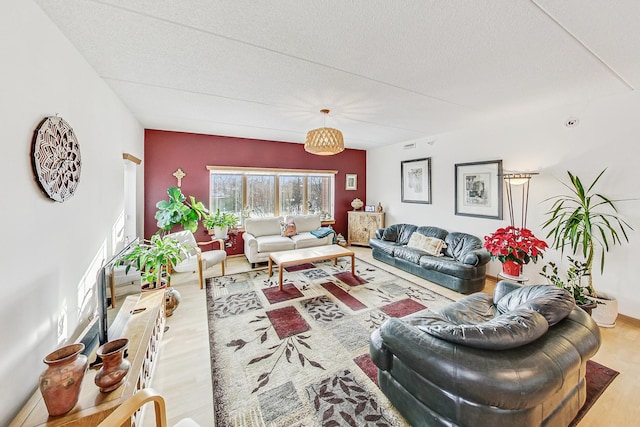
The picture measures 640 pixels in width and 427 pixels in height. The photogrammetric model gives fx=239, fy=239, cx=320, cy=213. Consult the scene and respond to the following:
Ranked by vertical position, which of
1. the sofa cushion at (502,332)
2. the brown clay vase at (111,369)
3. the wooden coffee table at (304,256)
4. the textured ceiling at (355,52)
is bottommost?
the brown clay vase at (111,369)

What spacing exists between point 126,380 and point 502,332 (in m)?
2.02

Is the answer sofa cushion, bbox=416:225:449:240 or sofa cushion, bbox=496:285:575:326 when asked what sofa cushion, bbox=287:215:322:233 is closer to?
sofa cushion, bbox=416:225:449:240

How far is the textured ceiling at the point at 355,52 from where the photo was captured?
148 centimetres

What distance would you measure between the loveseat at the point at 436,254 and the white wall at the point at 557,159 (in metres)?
0.41

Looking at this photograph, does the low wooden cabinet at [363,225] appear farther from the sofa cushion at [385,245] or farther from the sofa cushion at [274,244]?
the sofa cushion at [274,244]

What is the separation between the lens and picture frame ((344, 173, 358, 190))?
6465 mm

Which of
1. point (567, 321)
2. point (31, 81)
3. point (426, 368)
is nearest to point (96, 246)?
point (31, 81)

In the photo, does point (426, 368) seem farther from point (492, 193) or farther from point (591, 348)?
point (492, 193)

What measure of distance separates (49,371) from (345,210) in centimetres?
585

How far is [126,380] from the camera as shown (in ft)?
4.33

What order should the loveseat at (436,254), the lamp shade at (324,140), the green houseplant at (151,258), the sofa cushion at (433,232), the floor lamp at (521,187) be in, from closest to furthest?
the green houseplant at (151,258) < the lamp shade at (324,140) < the floor lamp at (521,187) < the loveseat at (436,254) < the sofa cushion at (433,232)

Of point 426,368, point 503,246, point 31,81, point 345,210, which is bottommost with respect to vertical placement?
point 426,368

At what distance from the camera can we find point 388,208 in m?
6.03

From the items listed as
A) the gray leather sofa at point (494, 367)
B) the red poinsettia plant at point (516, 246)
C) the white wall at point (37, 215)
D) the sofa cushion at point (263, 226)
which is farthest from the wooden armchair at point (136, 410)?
the sofa cushion at point (263, 226)
